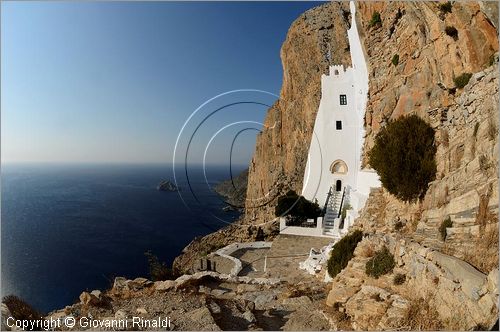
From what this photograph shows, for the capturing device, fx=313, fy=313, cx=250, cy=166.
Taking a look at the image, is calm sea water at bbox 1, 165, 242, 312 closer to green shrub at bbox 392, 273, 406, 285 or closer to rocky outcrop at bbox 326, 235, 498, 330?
rocky outcrop at bbox 326, 235, 498, 330

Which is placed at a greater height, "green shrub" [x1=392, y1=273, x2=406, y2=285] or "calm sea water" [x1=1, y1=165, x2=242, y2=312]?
"green shrub" [x1=392, y1=273, x2=406, y2=285]

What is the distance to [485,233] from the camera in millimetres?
5258

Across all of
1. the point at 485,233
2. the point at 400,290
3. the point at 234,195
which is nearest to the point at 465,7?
the point at 485,233

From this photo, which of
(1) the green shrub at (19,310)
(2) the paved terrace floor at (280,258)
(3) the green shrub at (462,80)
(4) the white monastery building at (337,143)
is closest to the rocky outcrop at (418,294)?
(3) the green shrub at (462,80)

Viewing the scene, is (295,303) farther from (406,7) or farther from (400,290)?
(406,7)

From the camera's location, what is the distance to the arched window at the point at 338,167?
1903 cm

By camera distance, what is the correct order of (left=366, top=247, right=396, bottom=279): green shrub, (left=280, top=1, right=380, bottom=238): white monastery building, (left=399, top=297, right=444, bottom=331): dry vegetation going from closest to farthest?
1. (left=399, top=297, right=444, bottom=331): dry vegetation
2. (left=366, top=247, right=396, bottom=279): green shrub
3. (left=280, top=1, right=380, bottom=238): white monastery building

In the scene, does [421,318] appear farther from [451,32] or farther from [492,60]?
[451,32]

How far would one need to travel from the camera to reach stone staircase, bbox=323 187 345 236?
16328mm

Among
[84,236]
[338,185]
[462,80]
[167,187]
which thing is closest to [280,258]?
[338,185]

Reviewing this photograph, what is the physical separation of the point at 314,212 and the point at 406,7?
11.2 meters

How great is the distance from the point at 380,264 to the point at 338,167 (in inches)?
502

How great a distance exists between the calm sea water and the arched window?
7755 mm

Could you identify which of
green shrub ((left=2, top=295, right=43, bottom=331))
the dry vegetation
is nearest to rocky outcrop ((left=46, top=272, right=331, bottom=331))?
green shrub ((left=2, top=295, right=43, bottom=331))
